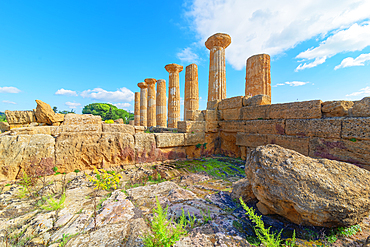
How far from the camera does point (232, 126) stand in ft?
21.2

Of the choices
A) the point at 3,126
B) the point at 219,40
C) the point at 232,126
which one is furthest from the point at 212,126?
the point at 3,126

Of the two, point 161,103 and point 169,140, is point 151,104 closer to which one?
point 161,103

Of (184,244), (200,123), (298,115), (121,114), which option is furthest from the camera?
(121,114)

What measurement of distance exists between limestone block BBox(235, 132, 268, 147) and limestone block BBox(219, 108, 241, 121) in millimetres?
770

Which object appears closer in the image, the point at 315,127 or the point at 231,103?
the point at 315,127

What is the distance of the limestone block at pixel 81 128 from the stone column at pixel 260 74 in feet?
26.3

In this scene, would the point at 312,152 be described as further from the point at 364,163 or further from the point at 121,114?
the point at 121,114

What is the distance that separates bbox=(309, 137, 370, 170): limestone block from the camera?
11.2 ft

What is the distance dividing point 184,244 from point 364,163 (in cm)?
455

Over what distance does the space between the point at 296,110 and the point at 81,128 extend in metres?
6.62

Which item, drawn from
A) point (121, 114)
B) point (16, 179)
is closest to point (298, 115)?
point (16, 179)

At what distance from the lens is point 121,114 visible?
4722 centimetres

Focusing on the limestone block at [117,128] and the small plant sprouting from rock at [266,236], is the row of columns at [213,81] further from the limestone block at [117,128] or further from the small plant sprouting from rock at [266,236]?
the small plant sprouting from rock at [266,236]

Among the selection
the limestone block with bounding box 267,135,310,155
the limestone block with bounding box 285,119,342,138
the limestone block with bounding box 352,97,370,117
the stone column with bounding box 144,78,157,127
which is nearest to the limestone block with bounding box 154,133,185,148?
the limestone block with bounding box 267,135,310,155
